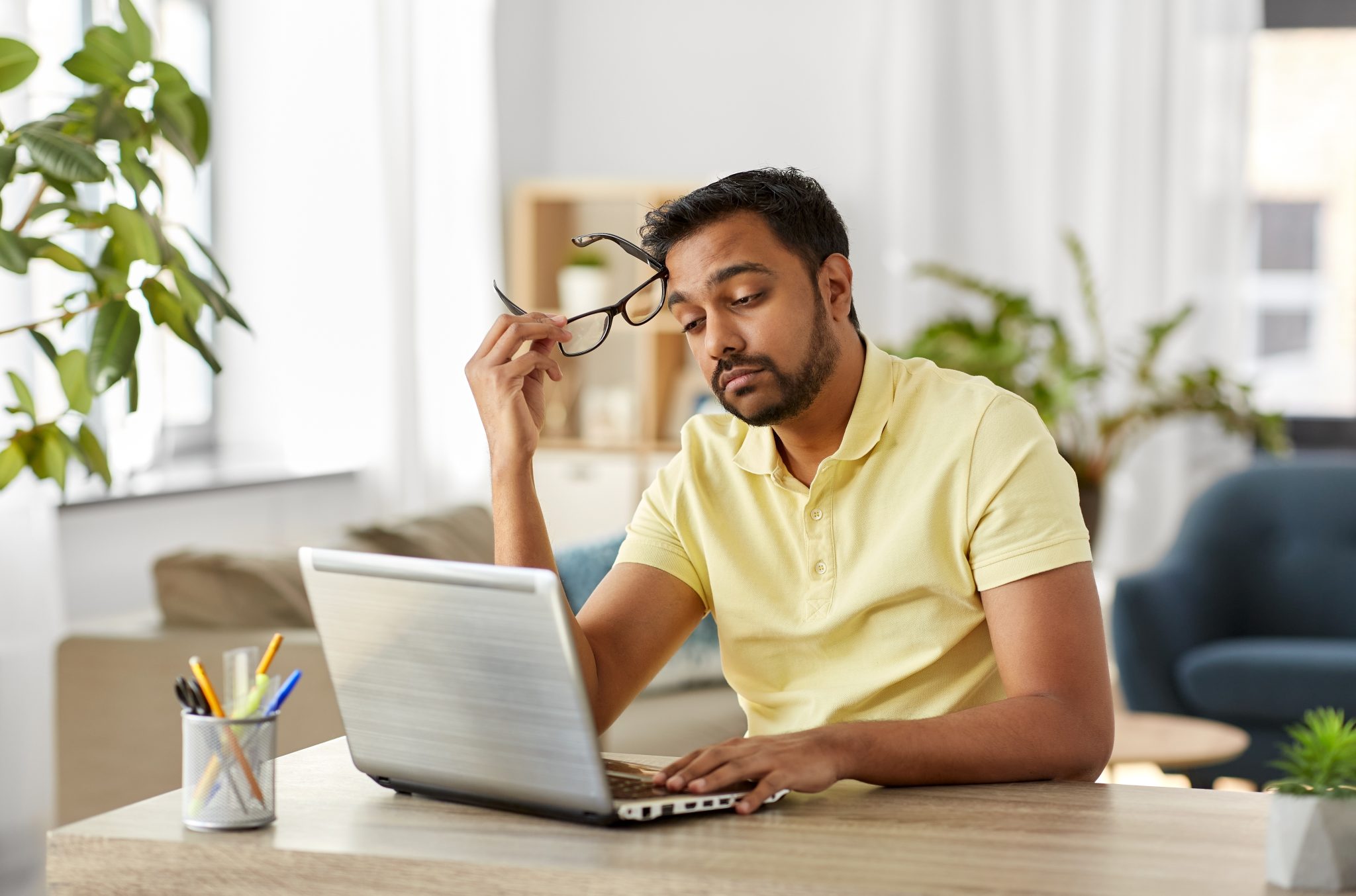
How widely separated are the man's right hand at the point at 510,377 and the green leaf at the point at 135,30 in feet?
2.51

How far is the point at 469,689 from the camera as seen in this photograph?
1128 millimetres

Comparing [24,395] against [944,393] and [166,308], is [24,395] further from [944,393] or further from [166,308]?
[944,393]

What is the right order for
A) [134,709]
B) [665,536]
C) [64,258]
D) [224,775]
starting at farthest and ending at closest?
[134,709], [64,258], [665,536], [224,775]

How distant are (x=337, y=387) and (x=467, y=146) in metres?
0.96

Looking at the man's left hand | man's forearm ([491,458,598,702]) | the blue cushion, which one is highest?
man's forearm ([491,458,598,702])

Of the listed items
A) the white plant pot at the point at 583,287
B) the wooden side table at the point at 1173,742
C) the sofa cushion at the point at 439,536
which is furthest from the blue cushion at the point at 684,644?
the white plant pot at the point at 583,287

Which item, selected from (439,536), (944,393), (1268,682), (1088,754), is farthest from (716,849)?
(1268,682)

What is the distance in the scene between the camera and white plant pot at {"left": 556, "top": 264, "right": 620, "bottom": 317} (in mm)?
5121

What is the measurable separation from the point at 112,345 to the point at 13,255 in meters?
0.17

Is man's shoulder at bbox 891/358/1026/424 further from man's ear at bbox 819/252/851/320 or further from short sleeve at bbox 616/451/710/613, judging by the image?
short sleeve at bbox 616/451/710/613

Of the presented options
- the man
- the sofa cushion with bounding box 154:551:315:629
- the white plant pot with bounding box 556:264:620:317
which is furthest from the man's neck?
the white plant pot with bounding box 556:264:620:317

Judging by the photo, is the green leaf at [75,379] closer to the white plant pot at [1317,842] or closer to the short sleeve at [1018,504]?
the short sleeve at [1018,504]

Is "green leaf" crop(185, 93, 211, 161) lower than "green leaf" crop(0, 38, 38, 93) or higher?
lower

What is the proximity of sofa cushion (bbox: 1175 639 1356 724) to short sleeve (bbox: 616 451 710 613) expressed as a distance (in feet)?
8.04
